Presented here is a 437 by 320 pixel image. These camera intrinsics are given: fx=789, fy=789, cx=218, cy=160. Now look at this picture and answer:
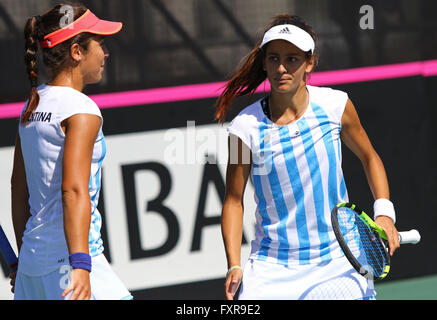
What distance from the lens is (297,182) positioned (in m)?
3.28

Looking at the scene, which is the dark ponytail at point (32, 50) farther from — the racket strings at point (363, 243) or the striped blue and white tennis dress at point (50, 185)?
the racket strings at point (363, 243)

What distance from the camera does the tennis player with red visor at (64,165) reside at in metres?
2.71

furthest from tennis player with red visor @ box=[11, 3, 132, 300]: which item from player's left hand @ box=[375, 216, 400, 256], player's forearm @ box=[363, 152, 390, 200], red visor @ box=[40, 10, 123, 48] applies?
player's forearm @ box=[363, 152, 390, 200]

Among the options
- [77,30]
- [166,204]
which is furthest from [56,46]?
[166,204]

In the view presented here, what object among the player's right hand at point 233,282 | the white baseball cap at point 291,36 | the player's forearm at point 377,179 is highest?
the white baseball cap at point 291,36

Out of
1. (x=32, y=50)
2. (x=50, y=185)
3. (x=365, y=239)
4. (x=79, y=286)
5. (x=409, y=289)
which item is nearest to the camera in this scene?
(x=79, y=286)

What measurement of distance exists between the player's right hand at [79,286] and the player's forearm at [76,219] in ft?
0.25

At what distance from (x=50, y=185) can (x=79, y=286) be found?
16.4 inches

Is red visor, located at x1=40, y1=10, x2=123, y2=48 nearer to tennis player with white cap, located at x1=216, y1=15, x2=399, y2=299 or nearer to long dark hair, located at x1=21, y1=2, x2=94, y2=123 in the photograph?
long dark hair, located at x1=21, y1=2, x2=94, y2=123

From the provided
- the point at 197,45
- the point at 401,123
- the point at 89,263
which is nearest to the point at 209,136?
the point at 197,45

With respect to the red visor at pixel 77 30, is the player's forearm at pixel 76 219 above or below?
below

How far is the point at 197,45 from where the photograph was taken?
5.24m

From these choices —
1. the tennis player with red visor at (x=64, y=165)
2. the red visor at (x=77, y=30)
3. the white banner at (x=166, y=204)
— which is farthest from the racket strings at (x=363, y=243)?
the white banner at (x=166, y=204)

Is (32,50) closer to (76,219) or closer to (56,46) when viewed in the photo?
(56,46)
